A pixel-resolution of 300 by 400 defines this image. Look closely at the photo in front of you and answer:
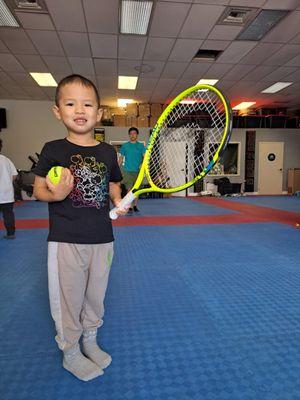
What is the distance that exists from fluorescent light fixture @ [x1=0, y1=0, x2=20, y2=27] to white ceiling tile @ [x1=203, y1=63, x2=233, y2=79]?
450 centimetres

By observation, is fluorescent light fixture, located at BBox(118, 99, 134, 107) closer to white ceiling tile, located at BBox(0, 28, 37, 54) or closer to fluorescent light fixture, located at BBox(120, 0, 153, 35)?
white ceiling tile, located at BBox(0, 28, 37, 54)

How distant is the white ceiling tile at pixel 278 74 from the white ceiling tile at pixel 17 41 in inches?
238

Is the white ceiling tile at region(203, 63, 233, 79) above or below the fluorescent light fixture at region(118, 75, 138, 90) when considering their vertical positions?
above

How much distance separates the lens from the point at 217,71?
741cm

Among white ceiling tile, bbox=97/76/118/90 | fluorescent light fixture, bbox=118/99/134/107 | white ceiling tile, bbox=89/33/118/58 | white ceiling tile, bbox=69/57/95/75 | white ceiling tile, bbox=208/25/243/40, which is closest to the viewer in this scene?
white ceiling tile, bbox=208/25/243/40

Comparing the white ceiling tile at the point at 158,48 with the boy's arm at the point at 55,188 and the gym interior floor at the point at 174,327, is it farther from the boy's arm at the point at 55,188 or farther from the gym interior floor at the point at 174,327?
the boy's arm at the point at 55,188

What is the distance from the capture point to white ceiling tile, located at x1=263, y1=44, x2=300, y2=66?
6000 mm

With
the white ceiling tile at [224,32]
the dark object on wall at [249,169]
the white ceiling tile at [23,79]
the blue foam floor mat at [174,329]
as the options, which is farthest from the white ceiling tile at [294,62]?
the white ceiling tile at [23,79]

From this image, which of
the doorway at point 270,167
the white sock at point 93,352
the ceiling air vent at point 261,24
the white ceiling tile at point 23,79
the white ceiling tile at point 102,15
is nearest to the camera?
the white sock at point 93,352

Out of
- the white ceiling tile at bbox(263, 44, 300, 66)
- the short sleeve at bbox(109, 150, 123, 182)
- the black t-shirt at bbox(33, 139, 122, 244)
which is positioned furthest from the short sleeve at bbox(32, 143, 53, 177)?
the white ceiling tile at bbox(263, 44, 300, 66)

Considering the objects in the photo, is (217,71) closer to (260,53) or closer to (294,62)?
(260,53)

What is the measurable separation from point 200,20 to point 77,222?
521 cm

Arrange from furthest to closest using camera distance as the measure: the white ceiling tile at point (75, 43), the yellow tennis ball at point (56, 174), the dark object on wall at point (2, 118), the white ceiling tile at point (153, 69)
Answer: the dark object on wall at point (2, 118) → the white ceiling tile at point (153, 69) → the white ceiling tile at point (75, 43) → the yellow tennis ball at point (56, 174)

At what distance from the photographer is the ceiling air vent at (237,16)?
15.4 feet
